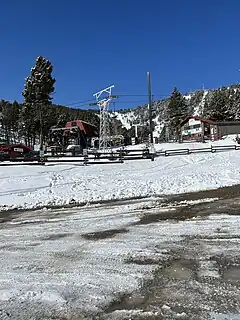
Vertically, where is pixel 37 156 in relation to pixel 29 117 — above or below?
below

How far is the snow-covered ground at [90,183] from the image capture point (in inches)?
679

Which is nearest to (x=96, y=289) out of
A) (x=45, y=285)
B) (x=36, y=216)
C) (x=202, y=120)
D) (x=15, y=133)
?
(x=45, y=285)

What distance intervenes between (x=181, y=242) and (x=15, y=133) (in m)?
119

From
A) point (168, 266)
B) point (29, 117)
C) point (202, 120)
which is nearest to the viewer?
point (168, 266)

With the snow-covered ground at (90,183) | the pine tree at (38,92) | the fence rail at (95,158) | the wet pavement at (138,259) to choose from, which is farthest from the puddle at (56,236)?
the pine tree at (38,92)

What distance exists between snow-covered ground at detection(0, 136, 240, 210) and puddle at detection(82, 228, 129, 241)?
23.6 feet

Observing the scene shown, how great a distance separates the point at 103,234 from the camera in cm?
851

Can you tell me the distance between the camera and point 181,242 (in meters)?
7.40

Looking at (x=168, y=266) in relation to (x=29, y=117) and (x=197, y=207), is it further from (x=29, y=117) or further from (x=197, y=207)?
(x=29, y=117)

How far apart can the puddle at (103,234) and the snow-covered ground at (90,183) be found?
7203 mm

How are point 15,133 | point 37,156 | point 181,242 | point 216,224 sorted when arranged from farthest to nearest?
point 15,133, point 37,156, point 216,224, point 181,242

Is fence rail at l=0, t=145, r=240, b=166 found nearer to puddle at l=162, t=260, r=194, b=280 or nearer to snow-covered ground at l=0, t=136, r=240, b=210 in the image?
snow-covered ground at l=0, t=136, r=240, b=210

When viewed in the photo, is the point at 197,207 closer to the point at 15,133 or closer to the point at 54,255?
the point at 54,255

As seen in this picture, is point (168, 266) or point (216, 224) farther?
point (216, 224)
